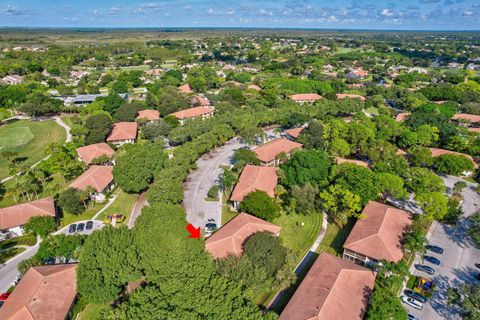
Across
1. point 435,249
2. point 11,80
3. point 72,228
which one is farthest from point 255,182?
point 11,80

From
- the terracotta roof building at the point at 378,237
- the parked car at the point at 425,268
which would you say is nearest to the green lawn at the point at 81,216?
the terracotta roof building at the point at 378,237

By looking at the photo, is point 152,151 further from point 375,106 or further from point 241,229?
point 375,106

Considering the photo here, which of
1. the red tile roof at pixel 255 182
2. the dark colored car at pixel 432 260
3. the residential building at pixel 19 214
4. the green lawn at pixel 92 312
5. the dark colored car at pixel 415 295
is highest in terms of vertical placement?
the red tile roof at pixel 255 182

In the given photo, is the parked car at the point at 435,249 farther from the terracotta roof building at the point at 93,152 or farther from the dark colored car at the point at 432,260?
the terracotta roof building at the point at 93,152

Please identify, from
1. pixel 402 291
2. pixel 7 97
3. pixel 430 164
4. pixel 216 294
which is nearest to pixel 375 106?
pixel 430 164

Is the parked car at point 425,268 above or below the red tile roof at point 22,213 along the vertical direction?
below
